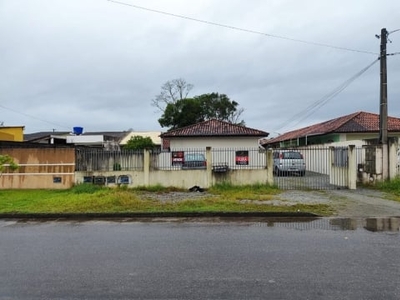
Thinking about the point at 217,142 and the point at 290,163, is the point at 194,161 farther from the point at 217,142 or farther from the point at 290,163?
the point at 217,142

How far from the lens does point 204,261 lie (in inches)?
232

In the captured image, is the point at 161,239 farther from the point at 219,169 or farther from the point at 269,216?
the point at 219,169

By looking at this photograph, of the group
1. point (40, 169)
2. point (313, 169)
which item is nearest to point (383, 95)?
point (313, 169)

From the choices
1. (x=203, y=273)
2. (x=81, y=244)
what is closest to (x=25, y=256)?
(x=81, y=244)

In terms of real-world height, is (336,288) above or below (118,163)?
below

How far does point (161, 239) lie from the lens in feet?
25.0

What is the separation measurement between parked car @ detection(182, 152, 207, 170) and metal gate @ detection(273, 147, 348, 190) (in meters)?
3.37

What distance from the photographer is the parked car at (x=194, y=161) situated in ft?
55.7

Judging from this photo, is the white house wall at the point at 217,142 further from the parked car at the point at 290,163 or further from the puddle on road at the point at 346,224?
the puddle on road at the point at 346,224

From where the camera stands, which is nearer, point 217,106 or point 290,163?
point 290,163

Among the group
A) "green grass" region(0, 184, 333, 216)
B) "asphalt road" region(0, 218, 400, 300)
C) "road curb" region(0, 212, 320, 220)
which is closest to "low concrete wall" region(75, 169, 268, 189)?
"green grass" region(0, 184, 333, 216)

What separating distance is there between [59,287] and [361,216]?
314 inches

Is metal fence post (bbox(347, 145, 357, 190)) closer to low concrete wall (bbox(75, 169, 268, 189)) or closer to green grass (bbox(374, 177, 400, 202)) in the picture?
green grass (bbox(374, 177, 400, 202))

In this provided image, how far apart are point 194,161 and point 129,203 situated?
5550mm
